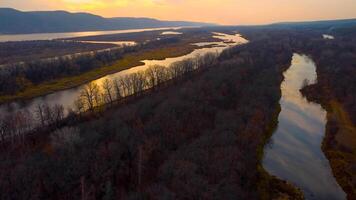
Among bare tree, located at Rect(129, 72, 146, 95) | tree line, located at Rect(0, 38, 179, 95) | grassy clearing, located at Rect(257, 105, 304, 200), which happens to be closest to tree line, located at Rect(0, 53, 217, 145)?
bare tree, located at Rect(129, 72, 146, 95)

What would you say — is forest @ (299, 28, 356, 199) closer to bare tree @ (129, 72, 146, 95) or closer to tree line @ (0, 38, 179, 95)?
bare tree @ (129, 72, 146, 95)

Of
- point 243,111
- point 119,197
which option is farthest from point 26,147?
point 243,111

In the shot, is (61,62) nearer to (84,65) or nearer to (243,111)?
(84,65)

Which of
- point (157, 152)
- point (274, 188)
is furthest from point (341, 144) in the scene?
point (157, 152)

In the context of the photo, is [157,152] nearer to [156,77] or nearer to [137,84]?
[137,84]

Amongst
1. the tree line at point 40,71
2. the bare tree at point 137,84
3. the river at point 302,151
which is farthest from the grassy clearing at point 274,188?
the tree line at point 40,71
